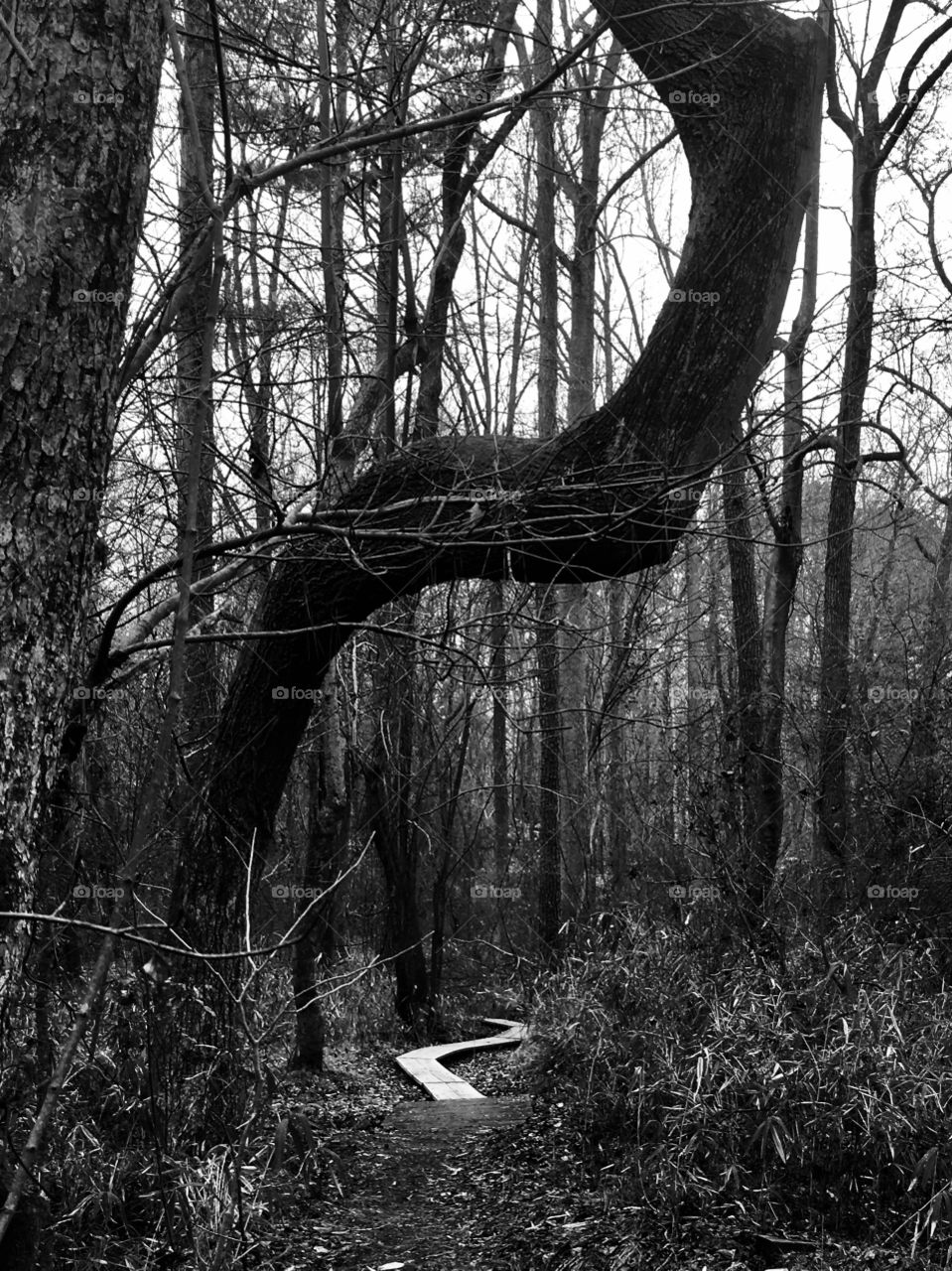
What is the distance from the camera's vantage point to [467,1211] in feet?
18.1

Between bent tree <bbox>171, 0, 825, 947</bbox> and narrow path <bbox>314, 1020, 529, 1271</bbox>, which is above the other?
bent tree <bbox>171, 0, 825, 947</bbox>

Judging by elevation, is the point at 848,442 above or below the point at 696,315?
above

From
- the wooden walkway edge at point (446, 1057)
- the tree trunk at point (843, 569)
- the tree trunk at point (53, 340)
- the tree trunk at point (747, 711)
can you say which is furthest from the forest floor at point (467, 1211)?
the tree trunk at point (53, 340)

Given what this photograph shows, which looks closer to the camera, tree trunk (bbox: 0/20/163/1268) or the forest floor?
tree trunk (bbox: 0/20/163/1268)

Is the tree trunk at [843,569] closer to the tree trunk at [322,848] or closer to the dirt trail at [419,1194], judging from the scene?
the dirt trail at [419,1194]

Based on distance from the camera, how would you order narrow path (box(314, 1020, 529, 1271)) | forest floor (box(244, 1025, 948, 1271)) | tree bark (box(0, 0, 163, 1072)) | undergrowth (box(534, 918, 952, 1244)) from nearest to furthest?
tree bark (box(0, 0, 163, 1072)) → forest floor (box(244, 1025, 948, 1271)) → undergrowth (box(534, 918, 952, 1244)) → narrow path (box(314, 1020, 529, 1271))

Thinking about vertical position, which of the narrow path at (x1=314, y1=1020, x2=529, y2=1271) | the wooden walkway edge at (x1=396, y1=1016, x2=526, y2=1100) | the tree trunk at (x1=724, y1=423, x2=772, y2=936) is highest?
the tree trunk at (x1=724, y1=423, x2=772, y2=936)

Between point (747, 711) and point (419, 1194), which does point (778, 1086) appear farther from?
point (747, 711)

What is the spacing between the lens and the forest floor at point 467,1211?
4570 mm

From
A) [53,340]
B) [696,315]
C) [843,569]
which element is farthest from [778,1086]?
[843,569]

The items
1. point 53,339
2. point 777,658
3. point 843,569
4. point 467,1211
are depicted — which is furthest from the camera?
point 843,569

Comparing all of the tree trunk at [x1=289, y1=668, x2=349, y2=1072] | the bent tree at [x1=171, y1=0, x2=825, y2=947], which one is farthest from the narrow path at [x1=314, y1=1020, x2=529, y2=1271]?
the bent tree at [x1=171, y1=0, x2=825, y2=947]

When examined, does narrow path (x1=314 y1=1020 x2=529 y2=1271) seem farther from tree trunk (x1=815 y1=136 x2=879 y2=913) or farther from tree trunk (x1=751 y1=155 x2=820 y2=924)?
tree trunk (x1=815 y1=136 x2=879 y2=913)

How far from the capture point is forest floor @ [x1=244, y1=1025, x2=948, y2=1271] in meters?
4.57
